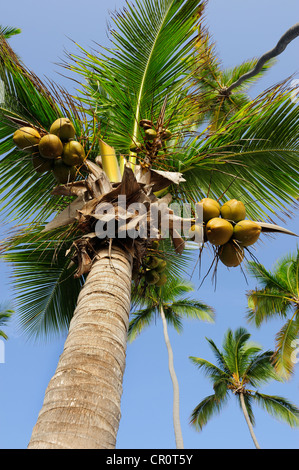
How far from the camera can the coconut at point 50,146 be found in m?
2.56

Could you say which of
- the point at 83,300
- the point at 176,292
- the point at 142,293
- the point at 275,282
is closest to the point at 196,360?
the point at 176,292

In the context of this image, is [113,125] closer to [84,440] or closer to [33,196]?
[33,196]

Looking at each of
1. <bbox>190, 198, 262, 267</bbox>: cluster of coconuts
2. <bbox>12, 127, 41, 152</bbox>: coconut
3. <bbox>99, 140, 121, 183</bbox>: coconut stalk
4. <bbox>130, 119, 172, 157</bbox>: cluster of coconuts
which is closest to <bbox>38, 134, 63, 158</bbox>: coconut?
<bbox>12, 127, 41, 152</bbox>: coconut

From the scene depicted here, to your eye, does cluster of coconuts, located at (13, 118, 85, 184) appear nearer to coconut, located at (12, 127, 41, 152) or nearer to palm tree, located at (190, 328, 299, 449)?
coconut, located at (12, 127, 41, 152)

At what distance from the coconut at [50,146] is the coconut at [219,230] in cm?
120

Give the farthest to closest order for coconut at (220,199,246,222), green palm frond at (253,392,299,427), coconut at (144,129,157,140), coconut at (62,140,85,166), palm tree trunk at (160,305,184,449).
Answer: green palm frond at (253,392,299,427) → palm tree trunk at (160,305,184,449) → coconut at (144,129,157,140) → coconut at (62,140,85,166) → coconut at (220,199,246,222)

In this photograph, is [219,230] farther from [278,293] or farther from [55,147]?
[278,293]

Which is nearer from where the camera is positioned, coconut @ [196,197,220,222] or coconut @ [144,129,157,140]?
coconut @ [196,197,220,222]

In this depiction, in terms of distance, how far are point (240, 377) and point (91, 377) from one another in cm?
1991

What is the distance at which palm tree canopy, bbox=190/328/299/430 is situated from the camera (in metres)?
18.2

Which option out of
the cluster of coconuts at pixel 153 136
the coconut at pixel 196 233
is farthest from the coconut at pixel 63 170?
the coconut at pixel 196 233

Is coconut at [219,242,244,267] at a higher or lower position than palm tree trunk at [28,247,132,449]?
higher

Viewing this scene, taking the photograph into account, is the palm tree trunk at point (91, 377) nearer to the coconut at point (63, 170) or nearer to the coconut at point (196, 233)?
the coconut at point (196, 233)

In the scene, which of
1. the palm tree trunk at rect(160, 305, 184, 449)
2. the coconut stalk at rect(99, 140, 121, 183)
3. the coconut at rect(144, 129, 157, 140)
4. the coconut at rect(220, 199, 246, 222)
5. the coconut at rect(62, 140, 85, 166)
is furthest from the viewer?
the palm tree trunk at rect(160, 305, 184, 449)
